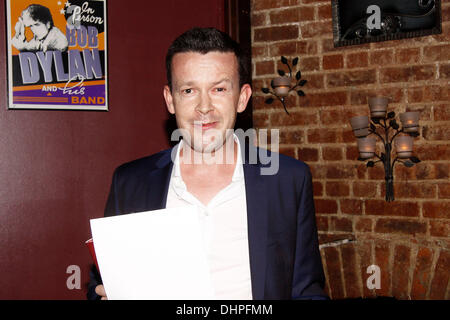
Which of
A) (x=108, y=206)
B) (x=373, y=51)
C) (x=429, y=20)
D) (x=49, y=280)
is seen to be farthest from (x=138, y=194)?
(x=429, y=20)

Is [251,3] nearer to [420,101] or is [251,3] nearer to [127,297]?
[420,101]

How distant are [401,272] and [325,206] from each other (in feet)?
1.72

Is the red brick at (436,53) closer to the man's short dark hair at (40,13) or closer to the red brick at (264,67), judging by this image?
the red brick at (264,67)

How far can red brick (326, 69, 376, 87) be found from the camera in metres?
2.35

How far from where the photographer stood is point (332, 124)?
2.42 meters

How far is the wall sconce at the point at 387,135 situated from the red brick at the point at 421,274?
0.32 metres

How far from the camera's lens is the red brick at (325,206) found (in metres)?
2.44

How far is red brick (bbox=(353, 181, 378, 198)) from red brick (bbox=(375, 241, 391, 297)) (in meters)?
0.26

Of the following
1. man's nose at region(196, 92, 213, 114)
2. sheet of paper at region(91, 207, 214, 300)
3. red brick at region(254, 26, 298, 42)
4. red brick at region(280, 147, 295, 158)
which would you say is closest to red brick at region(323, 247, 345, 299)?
red brick at region(280, 147, 295, 158)

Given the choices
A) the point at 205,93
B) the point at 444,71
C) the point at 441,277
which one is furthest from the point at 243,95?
the point at 441,277

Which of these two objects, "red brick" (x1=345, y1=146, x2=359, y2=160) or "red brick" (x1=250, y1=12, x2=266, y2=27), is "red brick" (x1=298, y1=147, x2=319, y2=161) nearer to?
"red brick" (x1=345, y1=146, x2=359, y2=160)

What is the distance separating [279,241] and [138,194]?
0.46m

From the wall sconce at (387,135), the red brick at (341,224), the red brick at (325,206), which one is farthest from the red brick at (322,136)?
the red brick at (341,224)

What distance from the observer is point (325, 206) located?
96.8 inches
